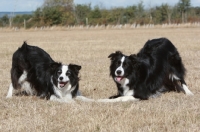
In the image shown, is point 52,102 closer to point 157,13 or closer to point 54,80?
point 54,80

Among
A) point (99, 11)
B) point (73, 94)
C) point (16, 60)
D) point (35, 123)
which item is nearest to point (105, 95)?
point (73, 94)

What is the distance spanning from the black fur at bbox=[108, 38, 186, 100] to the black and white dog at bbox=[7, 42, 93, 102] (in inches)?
36.7

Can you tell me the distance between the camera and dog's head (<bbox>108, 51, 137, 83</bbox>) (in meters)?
8.23

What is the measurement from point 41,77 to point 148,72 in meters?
2.39

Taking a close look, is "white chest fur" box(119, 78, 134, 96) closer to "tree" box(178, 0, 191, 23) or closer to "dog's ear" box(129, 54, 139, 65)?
"dog's ear" box(129, 54, 139, 65)

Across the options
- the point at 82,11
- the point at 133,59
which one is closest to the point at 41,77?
the point at 133,59

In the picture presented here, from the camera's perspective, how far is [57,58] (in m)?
18.0

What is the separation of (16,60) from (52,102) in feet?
5.09

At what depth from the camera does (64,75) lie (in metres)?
8.23

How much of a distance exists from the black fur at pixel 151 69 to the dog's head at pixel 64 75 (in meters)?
0.79

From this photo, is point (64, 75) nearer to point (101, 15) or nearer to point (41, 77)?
point (41, 77)

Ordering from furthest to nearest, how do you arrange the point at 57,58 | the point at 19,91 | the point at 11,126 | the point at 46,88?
the point at 57,58 → the point at 19,91 → the point at 46,88 → the point at 11,126

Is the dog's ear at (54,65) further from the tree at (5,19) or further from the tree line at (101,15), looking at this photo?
the tree at (5,19)

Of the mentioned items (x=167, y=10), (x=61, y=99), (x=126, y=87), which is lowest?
(x=61, y=99)
